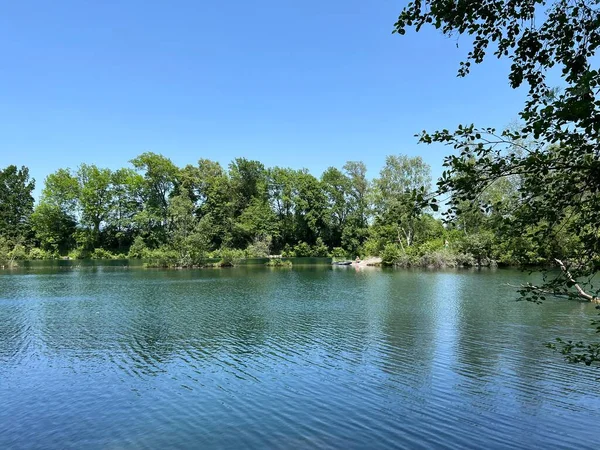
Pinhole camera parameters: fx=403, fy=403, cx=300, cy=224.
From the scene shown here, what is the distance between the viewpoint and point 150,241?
7881 cm

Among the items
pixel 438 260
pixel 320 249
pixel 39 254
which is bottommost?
pixel 39 254

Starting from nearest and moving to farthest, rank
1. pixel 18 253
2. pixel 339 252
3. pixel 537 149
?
pixel 537 149 < pixel 18 253 < pixel 339 252

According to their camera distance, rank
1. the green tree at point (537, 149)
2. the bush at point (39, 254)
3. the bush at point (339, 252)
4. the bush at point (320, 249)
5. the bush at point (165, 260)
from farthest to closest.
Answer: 1. the bush at point (320, 249)
2. the bush at point (339, 252)
3. the bush at point (39, 254)
4. the bush at point (165, 260)
5. the green tree at point (537, 149)

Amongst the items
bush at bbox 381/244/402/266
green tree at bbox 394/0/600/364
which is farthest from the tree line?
green tree at bbox 394/0/600/364

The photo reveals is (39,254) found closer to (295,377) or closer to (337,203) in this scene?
(337,203)

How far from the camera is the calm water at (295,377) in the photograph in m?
8.11

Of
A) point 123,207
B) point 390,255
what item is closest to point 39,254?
point 123,207

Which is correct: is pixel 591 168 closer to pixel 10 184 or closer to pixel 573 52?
pixel 573 52

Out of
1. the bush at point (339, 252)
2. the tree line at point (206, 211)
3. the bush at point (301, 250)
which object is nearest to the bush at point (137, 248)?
the tree line at point (206, 211)

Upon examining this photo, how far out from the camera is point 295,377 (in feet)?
37.9

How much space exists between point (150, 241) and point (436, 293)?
2521 inches

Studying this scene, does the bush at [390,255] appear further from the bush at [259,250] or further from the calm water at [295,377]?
the calm water at [295,377]

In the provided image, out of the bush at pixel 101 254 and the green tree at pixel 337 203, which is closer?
the bush at pixel 101 254

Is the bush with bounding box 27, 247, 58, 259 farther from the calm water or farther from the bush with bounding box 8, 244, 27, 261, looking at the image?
the calm water
